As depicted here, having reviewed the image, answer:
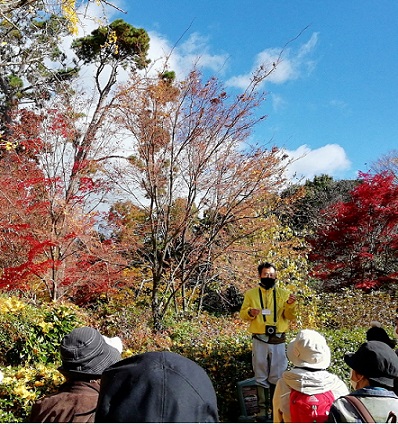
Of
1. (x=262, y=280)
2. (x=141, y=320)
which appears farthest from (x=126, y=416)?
(x=141, y=320)

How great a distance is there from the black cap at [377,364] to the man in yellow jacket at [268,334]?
2200 millimetres

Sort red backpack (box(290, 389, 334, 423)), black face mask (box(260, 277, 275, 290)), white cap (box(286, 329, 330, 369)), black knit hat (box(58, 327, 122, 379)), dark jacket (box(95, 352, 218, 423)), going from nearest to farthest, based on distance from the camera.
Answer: dark jacket (box(95, 352, 218, 423)) < black knit hat (box(58, 327, 122, 379)) < red backpack (box(290, 389, 334, 423)) < white cap (box(286, 329, 330, 369)) < black face mask (box(260, 277, 275, 290))

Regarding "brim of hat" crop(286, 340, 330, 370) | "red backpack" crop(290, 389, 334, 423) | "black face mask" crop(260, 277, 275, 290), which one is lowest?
"red backpack" crop(290, 389, 334, 423)

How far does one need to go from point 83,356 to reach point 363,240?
12118mm

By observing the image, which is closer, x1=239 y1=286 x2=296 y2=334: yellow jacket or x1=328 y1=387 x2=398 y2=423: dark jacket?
x1=328 y1=387 x2=398 y2=423: dark jacket

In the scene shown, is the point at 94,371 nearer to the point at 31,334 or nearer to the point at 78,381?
the point at 78,381

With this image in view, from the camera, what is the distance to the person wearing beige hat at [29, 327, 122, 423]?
192 centimetres

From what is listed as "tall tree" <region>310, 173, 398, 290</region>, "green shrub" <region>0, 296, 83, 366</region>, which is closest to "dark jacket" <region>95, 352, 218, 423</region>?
"green shrub" <region>0, 296, 83, 366</region>

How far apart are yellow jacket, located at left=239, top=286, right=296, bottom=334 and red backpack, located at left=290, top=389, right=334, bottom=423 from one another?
6.52 feet

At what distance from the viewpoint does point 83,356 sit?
2.00 m

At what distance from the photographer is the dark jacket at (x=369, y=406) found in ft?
6.26

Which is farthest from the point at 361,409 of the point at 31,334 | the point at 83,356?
the point at 31,334

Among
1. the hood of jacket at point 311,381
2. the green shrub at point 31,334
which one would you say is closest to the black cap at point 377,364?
the hood of jacket at point 311,381

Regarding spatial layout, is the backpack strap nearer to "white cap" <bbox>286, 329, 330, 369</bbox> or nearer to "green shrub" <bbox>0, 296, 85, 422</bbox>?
"white cap" <bbox>286, 329, 330, 369</bbox>
